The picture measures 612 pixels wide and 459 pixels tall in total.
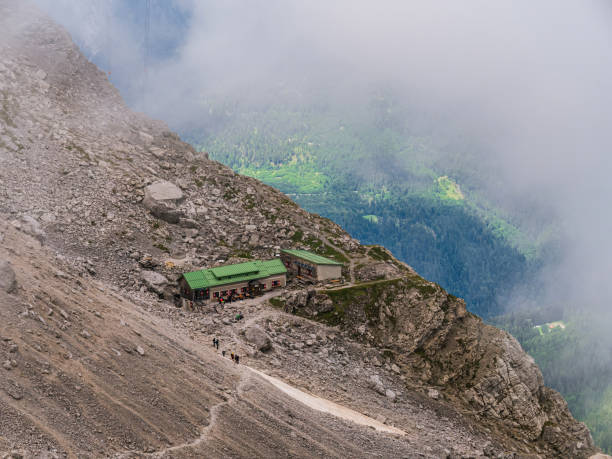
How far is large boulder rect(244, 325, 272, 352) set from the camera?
9312 cm

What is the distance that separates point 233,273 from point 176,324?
93.1ft

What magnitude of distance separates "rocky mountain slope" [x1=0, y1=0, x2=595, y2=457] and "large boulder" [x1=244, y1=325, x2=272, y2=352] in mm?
419

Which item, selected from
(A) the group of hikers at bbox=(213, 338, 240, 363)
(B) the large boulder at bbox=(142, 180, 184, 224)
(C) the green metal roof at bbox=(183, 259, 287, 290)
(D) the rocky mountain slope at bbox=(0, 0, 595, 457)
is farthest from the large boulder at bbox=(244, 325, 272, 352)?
(B) the large boulder at bbox=(142, 180, 184, 224)

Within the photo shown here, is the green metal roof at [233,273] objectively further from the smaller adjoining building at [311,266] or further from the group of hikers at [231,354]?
the group of hikers at [231,354]

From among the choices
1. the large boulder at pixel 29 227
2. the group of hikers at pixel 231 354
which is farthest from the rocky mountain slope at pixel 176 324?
the group of hikers at pixel 231 354

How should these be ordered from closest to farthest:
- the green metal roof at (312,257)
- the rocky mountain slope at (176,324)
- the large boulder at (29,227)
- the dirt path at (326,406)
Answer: the rocky mountain slope at (176,324) < the dirt path at (326,406) < the large boulder at (29,227) < the green metal roof at (312,257)

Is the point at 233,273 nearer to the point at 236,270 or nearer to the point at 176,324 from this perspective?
the point at 236,270

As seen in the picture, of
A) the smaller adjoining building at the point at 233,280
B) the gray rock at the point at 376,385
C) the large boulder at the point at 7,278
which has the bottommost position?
the large boulder at the point at 7,278

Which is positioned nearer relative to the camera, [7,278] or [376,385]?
[7,278]

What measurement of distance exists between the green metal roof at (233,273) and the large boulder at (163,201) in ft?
61.8

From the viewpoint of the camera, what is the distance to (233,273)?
115m

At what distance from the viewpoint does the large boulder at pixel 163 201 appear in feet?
409

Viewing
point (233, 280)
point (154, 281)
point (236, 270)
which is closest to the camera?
point (154, 281)

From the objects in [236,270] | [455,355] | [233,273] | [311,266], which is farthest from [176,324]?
[455,355]
